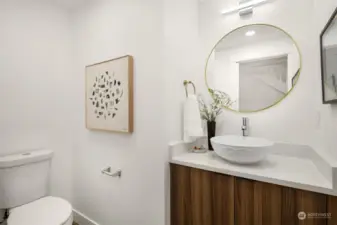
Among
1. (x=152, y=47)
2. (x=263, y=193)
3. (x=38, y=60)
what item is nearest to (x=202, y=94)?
(x=152, y=47)

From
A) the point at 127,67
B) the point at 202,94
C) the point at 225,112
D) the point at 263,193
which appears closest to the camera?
the point at 263,193

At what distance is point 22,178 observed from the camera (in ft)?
5.10

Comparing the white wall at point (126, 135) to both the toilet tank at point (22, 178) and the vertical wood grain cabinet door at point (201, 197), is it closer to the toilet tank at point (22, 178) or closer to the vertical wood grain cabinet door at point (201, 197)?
the vertical wood grain cabinet door at point (201, 197)

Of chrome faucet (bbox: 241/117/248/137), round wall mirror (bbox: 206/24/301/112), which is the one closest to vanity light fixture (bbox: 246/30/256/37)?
round wall mirror (bbox: 206/24/301/112)

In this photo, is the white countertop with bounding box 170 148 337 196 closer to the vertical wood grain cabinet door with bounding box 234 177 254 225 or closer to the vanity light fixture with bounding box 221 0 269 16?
the vertical wood grain cabinet door with bounding box 234 177 254 225

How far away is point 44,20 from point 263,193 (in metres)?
2.40

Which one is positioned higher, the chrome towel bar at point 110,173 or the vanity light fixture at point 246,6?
the vanity light fixture at point 246,6

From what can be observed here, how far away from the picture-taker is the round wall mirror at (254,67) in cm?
138

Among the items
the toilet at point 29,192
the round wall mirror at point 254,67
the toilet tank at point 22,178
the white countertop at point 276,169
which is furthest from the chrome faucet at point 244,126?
the toilet tank at point 22,178

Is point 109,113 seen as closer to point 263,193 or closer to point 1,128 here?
point 1,128

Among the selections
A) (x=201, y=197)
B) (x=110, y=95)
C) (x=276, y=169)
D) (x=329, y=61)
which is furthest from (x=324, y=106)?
(x=110, y=95)

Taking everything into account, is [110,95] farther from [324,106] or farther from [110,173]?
[324,106]

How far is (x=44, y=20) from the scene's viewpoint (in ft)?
6.14

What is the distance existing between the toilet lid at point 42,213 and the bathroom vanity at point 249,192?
78 centimetres
